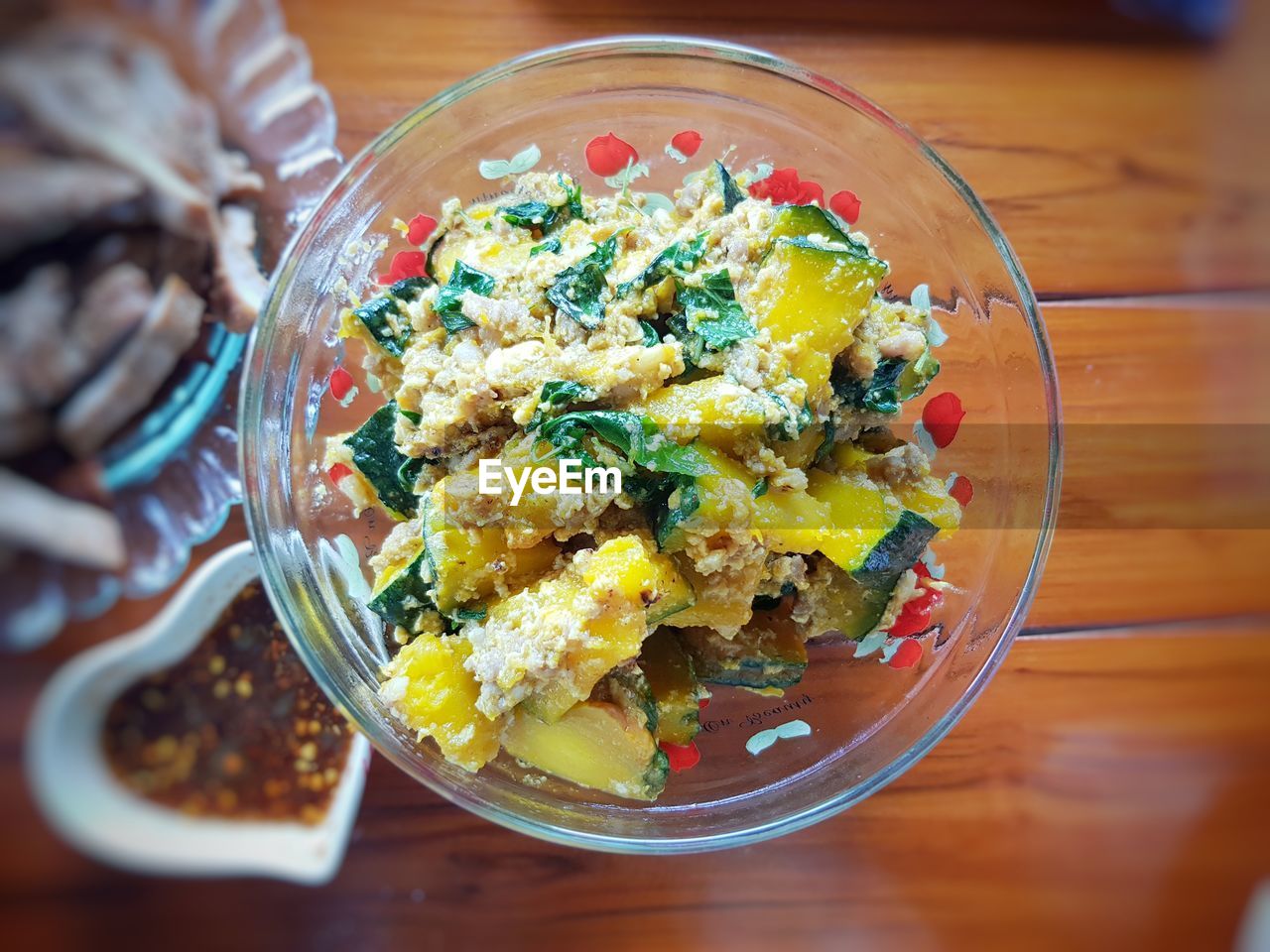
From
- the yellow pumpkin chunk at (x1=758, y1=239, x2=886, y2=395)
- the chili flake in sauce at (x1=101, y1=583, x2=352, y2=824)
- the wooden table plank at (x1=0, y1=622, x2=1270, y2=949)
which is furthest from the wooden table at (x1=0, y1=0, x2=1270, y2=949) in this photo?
the yellow pumpkin chunk at (x1=758, y1=239, x2=886, y2=395)

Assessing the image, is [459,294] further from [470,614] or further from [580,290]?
[470,614]

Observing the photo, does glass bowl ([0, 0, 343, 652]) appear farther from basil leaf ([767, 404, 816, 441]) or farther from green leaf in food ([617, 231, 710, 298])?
basil leaf ([767, 404, 816, 441])

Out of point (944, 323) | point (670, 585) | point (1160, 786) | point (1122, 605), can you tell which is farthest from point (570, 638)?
point (1160, 786)

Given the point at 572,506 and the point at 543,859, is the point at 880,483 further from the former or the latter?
the point at 543,859

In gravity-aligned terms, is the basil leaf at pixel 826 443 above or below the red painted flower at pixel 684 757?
above

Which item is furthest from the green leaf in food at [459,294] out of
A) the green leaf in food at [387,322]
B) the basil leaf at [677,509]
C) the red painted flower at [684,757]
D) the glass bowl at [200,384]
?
the red painted flower at [684,757]

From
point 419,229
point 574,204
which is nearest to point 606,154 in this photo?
point 574,204

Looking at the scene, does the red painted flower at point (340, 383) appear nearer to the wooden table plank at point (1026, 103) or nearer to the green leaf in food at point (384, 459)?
the green leaf in food at point (384, 459)
